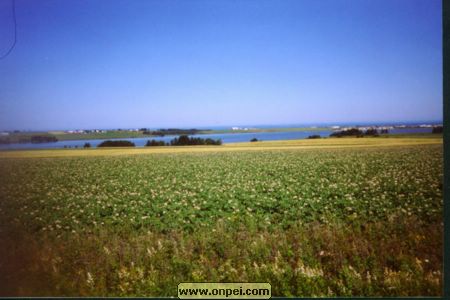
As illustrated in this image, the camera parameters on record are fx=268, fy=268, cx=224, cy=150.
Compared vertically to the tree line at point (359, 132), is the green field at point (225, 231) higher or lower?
lower

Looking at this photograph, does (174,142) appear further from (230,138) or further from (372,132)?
(372,132)

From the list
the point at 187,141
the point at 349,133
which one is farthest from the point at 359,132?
the point at 187,141

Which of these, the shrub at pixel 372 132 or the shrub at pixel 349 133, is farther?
the shrub at pixel 349 133

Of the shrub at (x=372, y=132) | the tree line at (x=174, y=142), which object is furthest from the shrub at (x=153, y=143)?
the shrub at (x=372, y=132)

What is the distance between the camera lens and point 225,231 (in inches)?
180

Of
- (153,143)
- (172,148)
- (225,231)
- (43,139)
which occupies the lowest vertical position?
(225,231)

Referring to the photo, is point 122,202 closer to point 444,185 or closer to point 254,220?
point 254,220

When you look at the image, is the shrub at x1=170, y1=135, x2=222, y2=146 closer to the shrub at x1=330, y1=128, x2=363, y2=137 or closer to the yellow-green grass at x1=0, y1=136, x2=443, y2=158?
the yellow-green grass at x1=0, y1=136, x2=443, y2=158

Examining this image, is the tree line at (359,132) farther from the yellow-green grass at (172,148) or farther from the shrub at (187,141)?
the shrub at (187,141)

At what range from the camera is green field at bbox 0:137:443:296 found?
3877mm

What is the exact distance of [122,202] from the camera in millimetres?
5633

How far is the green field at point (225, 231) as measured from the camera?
3.88 meters

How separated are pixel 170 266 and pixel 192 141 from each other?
4.61 meters

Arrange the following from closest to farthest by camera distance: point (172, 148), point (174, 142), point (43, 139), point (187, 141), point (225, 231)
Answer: point (225, 231) → point (43, 139) → point (187, 141) → point (174, 142) → point (172, 148)
